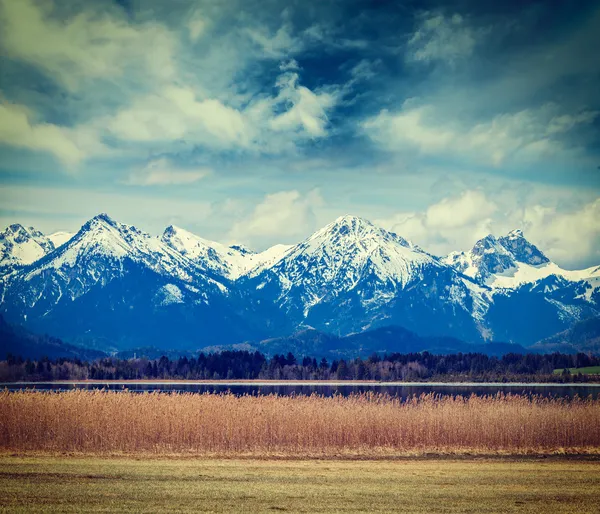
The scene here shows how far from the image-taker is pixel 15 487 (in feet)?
108

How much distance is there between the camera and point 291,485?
1388 inches

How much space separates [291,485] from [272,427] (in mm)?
16773

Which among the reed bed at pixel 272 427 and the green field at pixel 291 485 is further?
the reed bed at pixel 272 427

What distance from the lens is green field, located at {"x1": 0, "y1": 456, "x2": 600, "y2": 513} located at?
3012 centimetres

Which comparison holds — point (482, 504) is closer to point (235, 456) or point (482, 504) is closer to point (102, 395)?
point (235, 456)

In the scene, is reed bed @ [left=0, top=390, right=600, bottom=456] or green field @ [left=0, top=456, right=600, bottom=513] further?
reed bed @ [left=0, top=390, right=600, bottom=456]

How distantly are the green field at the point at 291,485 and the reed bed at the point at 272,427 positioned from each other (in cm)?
501

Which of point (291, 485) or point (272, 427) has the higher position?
point (272, 427)

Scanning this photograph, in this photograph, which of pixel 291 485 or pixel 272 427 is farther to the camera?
pixel 272 427

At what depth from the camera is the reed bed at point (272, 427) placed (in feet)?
162

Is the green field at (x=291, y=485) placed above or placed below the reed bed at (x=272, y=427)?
below

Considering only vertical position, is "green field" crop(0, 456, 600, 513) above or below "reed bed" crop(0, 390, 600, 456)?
below

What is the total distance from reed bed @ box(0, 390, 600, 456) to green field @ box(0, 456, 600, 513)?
501cm

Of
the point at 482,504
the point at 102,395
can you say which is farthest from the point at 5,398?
the point at 482,504
